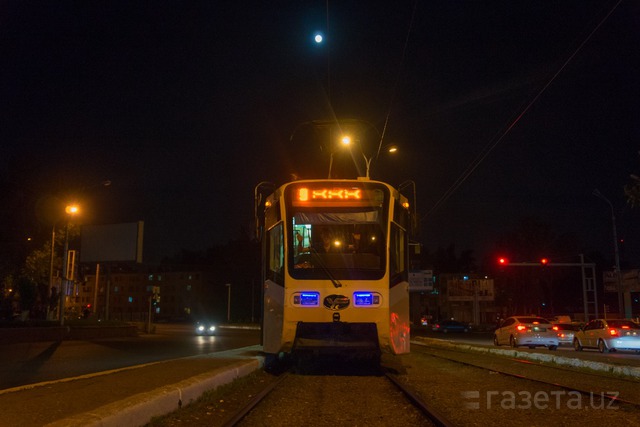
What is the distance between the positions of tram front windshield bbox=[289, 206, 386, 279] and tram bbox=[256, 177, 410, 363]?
2 cm

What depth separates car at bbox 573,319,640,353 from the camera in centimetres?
2397

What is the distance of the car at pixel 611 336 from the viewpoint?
78.6 feet

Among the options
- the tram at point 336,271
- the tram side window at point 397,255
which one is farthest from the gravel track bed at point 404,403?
the tram side window at point 397,255

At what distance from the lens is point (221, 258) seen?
126 m

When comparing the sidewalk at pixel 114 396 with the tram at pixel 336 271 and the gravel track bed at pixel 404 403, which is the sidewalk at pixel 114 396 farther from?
the tram at pixel 336 271

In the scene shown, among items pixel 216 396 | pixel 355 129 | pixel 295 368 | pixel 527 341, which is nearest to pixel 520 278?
pixel 527 341

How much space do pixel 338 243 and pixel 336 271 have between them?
605 millimetres

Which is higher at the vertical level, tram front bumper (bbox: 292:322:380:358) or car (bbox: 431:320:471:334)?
tram front bumper (bbox: 292:322:380:358)

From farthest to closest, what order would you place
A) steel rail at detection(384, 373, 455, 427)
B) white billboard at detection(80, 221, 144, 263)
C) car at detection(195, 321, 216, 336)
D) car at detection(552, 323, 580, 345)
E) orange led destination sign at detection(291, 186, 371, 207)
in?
car at detection(195, 321, 216, 336) < white billboard at detection(80, 221, 144, 263) < car at detection(552, 323, 580, 345) < orange led destination sign at detection(291, 186, 371, 207) < steel rail at detection(384, 373, 455, 427)

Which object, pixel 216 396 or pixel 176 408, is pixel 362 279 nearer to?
pixel 216 396

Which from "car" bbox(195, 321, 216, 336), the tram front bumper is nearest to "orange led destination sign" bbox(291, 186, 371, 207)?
the tram front bumper

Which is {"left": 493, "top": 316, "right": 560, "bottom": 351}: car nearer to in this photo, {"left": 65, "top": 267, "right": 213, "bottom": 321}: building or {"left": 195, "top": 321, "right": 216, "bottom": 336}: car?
{"left": 195, "top": 321, "right": 216, "bottom": 336}: car

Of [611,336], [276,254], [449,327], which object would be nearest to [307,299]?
[276,254]

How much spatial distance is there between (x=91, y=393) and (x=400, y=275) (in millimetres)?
6032
